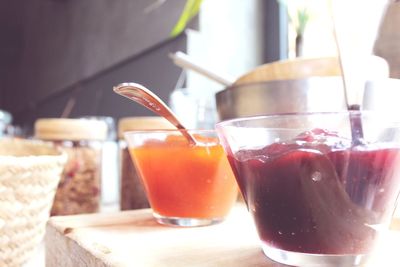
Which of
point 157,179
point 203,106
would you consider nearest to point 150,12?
point 203,106

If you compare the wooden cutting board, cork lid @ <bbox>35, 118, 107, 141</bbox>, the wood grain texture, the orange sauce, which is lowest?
the wooden cutting board

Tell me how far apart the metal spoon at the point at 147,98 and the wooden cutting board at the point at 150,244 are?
108 millimetres

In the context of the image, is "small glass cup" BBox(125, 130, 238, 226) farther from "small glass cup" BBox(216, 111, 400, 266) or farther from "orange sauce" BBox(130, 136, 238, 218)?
"small glass cup" BBox(216, 111, 400, 266)

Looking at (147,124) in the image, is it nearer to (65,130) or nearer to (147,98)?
(65,130)

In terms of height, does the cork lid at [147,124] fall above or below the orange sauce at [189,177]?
above

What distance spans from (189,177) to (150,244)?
0.11m

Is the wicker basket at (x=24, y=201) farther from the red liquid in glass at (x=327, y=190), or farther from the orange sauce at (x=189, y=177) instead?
the red liquid in glass at (x=327, y=190)

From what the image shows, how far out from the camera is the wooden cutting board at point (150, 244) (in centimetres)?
35

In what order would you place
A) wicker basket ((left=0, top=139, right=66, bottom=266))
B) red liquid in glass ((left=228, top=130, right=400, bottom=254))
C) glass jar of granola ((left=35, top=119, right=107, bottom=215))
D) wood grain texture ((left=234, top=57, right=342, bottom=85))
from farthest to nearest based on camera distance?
1. glass jar of granola ((left=35, top=119, right=107, bottom=215))
2. wood grain texture ((left=234, top=57, right=342, bottom=85))
3. wicker basket ((left=0, top=139, right=66, bottom=266))
4. red liquid in glass ((left=228, top=130, right=400, bottom=254))

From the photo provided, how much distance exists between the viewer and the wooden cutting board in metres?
0.35

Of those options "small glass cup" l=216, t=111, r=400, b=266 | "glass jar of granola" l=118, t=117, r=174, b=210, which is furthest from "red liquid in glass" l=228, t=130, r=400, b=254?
"glass jar of granola" l=118, t=117, r=174, b=210

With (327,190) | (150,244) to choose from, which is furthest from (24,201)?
(327,190)

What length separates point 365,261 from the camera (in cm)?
33

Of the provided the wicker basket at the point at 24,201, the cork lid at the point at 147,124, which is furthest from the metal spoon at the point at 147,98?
the cork lid at the point at 147,124
